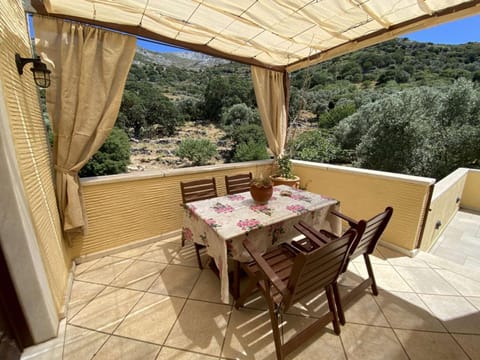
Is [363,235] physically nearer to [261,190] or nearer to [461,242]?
[261,190]

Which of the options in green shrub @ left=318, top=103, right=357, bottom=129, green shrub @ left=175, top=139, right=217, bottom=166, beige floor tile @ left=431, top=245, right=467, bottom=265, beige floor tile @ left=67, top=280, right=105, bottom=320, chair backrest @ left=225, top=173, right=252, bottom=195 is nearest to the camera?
beige floor tile @ left=67, top=280, right=105, bottom=320

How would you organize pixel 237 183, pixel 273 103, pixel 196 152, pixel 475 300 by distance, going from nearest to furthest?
pixel 475 300 → pixel 237 183 → pixel 273 103 → pixel 196 152

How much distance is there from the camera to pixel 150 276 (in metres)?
1.89

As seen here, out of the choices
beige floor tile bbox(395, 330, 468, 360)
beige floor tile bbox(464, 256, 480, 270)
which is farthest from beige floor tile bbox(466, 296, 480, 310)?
beige floor tile bbox(464, 256, 480, 270)

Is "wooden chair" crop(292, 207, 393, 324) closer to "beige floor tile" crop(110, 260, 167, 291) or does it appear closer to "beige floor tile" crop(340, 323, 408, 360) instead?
"beige floor tile" crop(340, 323, 408, 360)

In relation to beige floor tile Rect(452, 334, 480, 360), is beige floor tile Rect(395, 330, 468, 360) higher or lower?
higher

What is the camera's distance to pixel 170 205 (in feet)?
8.17

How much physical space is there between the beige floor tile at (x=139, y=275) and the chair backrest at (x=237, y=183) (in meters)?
1.09

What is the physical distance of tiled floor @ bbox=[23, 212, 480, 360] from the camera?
4.09 ft

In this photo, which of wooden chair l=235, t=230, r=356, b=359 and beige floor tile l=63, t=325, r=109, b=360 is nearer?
wooden chair l=235, t=230, r=356, b=359

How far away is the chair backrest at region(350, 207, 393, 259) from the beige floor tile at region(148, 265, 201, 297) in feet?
4.49

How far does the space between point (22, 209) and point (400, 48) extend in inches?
605

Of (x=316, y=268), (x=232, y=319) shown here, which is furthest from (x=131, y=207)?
(x=316, y=268)

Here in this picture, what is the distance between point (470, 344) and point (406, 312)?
12.8 inches
